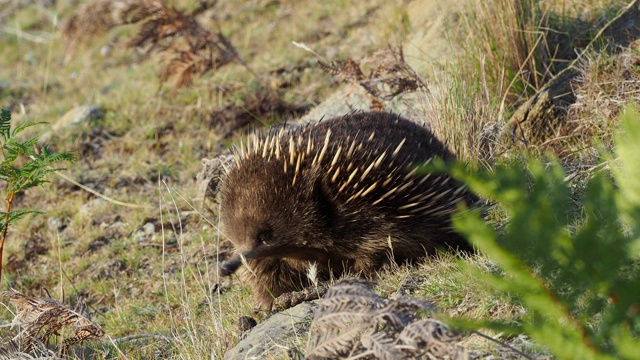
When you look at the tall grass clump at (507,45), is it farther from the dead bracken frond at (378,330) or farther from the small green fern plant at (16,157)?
the dead bracken frond at (378,330)

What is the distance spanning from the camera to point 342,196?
379 cm

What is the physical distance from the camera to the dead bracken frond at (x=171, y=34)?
6.95 m

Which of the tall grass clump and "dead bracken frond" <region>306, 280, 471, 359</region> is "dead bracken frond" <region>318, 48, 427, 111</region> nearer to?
the tall grass clump

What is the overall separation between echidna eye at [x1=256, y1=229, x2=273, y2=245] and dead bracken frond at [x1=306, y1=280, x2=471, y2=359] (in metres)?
1.22

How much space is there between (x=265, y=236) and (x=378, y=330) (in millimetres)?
1312

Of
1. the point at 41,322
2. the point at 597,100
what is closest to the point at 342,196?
the point at 41,322

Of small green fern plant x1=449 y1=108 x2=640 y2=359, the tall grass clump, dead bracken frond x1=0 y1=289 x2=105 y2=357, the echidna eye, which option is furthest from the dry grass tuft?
small green fern plant x1=449 y1=108 x2=640 y2=359

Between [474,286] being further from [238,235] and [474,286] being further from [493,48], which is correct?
[493,48]

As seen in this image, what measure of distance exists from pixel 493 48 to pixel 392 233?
2003 millimetres

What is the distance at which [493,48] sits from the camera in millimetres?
5270

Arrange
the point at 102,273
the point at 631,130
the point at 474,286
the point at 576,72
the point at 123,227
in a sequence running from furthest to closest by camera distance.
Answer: the point at 123,227
the point at 102,273
the point at 576,72
the point at 474,286
the point at 631,130

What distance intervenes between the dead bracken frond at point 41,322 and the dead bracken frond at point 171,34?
3.81 m

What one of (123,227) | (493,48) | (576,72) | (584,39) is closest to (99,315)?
(123,227)

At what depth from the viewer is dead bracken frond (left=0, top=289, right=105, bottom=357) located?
3.42 m
